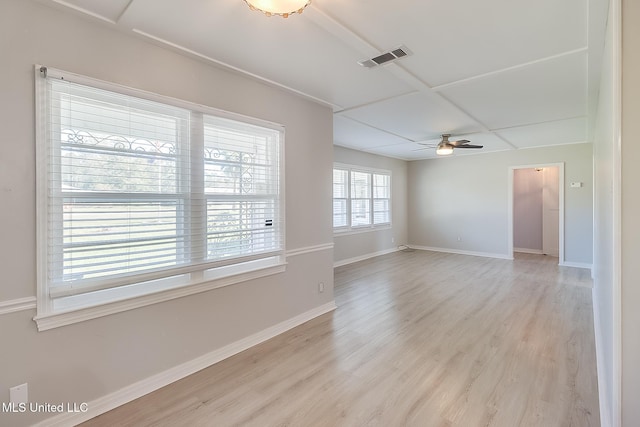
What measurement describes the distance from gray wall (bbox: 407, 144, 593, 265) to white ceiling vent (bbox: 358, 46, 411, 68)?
578 cm

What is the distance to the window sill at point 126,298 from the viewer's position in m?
1.77

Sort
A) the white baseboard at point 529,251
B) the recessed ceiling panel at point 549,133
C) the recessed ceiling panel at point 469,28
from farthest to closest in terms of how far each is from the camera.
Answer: the white baseboard at point 529,251 → the recessed ceiling panel at point 549,133 → the recessed ceiling panel at point 469,28

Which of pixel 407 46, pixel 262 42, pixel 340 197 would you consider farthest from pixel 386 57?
pixel 340 197

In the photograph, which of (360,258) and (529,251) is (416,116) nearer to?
(360,258)

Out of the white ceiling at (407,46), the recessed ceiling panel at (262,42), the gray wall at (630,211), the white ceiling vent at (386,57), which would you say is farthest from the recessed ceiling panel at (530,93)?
the gray wall at (630,211)

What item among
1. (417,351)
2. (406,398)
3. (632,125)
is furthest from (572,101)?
(406,398)

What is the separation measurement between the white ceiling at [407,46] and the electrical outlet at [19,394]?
2.23m

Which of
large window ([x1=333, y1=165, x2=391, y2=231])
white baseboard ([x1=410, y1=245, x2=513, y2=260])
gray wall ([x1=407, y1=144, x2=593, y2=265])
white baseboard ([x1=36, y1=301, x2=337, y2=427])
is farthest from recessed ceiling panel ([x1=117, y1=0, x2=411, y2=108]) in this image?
white baseboard ([x1=410, y1=245, x2=513, y2=260])

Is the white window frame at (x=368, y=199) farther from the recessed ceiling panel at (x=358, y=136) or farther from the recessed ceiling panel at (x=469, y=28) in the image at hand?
the recessed ceiling panel at (x=469, y=28)

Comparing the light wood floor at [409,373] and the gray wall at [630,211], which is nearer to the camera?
the gray wall at [630,211]

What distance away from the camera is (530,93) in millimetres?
3133

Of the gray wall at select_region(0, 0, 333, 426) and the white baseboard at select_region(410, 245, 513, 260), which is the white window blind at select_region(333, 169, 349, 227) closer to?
the white baseboard at select_region(410, 245, 513, 260)

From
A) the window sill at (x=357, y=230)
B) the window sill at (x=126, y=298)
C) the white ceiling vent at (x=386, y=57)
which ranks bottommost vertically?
the window sill at (x=126, y=298)

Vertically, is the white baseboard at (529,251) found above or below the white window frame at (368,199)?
below
